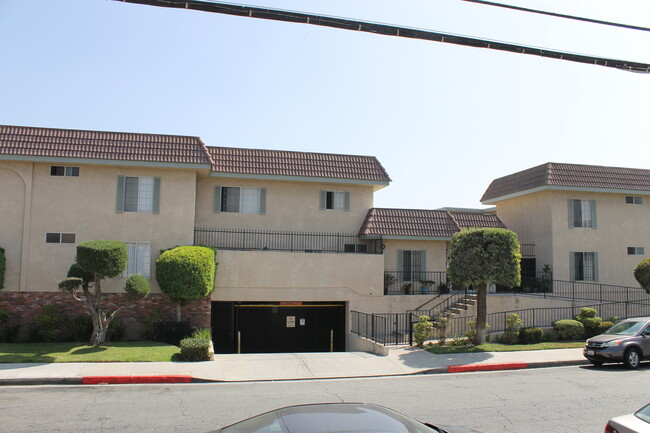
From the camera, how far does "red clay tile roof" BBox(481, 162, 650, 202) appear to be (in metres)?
26.0

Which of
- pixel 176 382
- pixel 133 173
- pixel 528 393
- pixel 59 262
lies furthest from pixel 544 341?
pixel 59 262

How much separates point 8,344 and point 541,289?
886 inches

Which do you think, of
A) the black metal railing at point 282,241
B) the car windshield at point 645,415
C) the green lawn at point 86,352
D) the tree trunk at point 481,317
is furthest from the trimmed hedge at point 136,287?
the car windshield at point 645,415

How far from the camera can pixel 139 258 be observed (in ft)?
67.4

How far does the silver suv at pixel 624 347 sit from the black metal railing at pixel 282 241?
33.8ft

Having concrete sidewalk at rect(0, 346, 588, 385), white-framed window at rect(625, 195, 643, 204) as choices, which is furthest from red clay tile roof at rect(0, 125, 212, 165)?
white-framed window at rect(625, 195, 643, 204)

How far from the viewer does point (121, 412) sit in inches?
404

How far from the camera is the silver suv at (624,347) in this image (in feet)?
50.5

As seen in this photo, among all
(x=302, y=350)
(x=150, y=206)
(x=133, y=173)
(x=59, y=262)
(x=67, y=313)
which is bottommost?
(x=302, y=350)

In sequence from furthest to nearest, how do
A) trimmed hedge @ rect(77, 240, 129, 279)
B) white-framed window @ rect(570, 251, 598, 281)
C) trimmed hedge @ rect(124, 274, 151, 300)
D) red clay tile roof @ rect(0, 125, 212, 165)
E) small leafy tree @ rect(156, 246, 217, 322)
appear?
white-framed window @ rect(570, 251, 598, 281), red clay tile roof @ rect(0, 125, 212, 165), small leafy tree @ rect(156, 246, 217, 322), trimmed hedge @ rect(124, 274, 151, 300), trimmed hedge @ rect(77, 240, 129, 279)

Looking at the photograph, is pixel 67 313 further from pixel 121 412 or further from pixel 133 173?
pixel 121 412

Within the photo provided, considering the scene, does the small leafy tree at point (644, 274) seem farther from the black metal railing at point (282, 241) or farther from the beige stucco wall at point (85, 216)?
the beige stucco wall at point (85, 216)

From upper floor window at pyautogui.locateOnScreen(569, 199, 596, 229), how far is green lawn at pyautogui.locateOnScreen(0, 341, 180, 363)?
798 inches

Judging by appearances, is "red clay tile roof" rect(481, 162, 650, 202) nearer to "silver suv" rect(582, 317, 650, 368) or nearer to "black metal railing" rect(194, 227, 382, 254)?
"black metal railing" rect(194, 227, 382, 254)
